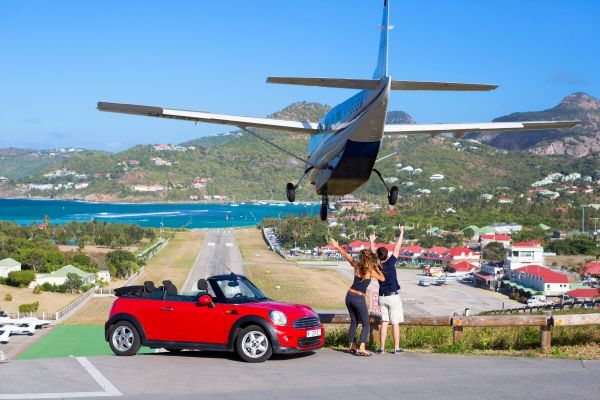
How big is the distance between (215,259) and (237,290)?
8519 cm

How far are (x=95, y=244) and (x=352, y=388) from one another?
110 metres

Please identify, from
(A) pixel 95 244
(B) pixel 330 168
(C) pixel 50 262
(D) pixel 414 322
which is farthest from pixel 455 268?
(D) pixel 414 322

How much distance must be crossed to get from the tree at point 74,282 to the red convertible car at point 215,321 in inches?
2166

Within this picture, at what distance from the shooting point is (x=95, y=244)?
116750 mm

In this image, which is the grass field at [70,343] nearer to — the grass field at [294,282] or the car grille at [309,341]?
the car grille at [309,341]

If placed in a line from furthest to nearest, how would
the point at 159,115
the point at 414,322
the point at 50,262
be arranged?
1. the point at 50,262
2. the point at 159,115
3. the point at 414,322

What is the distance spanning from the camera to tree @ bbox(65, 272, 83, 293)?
6671 cm

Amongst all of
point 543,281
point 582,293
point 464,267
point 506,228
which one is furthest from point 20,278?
point 506,228

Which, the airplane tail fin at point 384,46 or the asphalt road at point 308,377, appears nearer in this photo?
the asphalt road at point 308,377

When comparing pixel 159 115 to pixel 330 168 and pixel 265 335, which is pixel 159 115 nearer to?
pixel 330 168

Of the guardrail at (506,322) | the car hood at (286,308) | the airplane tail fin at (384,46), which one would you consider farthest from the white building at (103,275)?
the car hood at (286,308)

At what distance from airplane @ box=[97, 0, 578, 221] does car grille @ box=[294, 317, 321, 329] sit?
803 centimetres

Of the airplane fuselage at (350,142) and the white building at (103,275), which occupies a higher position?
the airplane fuselage at (350,142)

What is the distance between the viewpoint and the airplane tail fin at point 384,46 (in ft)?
76.3
